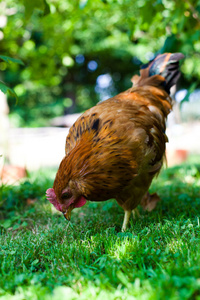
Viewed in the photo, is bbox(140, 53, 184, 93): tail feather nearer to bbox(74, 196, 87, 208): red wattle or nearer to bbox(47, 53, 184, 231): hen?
bbox(47, 53, 184, 231): hen

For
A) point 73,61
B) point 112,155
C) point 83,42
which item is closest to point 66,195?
point 112,155

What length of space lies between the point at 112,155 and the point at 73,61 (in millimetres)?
4837

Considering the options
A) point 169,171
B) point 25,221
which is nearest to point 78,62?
point 169,171

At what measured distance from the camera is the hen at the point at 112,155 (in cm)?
222

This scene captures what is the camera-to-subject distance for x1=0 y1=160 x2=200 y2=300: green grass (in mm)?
1439

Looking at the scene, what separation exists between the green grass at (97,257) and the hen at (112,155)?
348 mm

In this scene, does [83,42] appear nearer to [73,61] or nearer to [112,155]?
[73,61]

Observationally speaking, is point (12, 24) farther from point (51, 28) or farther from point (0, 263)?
point (0, 263)

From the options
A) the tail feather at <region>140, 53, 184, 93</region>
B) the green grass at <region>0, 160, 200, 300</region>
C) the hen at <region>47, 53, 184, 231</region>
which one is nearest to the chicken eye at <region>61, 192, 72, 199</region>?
the hen at <region>47, 53, 184, 231</region>

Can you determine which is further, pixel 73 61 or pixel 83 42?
pixel 83 42

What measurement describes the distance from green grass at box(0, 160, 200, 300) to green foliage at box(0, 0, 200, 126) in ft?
6.65

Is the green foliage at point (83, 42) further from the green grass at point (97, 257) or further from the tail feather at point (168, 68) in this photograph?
the green grass at point (97, 257)

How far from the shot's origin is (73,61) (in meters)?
6.46

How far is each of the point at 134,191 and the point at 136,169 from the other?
27 centimetres
